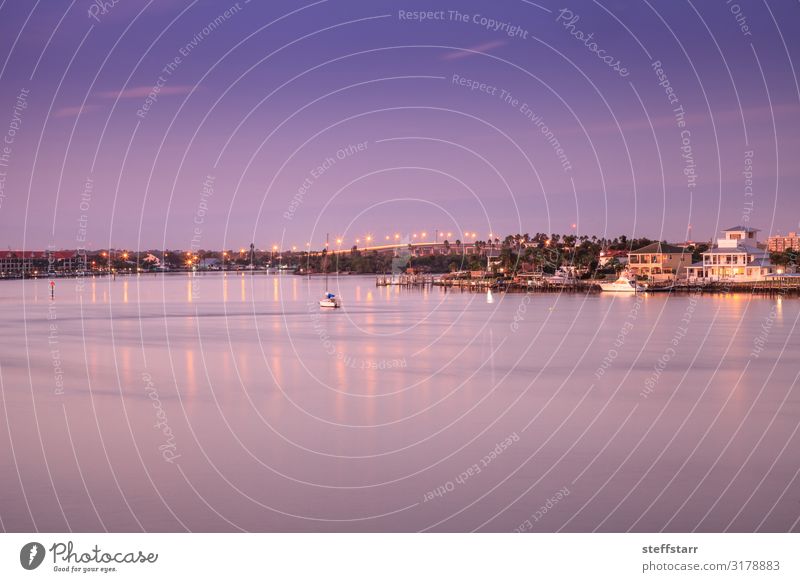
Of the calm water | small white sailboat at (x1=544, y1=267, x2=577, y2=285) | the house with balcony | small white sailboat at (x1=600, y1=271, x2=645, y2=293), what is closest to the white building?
the house with balcony

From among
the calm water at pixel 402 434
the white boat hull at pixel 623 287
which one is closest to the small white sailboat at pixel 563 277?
the white boat hull at pixel 623 287

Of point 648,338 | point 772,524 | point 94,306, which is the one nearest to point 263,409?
point 772,524

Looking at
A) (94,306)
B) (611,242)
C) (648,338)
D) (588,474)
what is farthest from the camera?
(611,242)

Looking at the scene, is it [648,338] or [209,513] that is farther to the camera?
[648,338]

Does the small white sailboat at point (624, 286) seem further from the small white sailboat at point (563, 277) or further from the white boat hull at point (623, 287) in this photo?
the small white sailboat at point (563, 277)

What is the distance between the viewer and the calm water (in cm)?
1698

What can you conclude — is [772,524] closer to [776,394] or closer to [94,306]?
[776,394]

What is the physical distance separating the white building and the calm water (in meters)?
71.1

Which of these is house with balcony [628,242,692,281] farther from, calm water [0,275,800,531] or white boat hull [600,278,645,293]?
calm water [0,275,800,531]

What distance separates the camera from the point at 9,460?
20.8 m

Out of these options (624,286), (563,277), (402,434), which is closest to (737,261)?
(624,286)

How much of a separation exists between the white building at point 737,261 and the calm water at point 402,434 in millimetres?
71149

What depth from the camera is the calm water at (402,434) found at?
16984 mm

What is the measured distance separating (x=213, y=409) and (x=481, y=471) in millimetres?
11516
